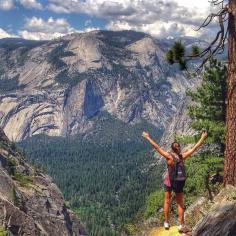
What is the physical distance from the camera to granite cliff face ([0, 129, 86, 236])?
214 feet

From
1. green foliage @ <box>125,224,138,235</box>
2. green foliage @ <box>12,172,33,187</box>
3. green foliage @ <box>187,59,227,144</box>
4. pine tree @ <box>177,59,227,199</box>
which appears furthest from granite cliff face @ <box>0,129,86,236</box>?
green foliage @ <box>187,59,227,144</box>

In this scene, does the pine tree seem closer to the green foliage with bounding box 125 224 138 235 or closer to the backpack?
the green foliage with bounding box 125 224 138 235

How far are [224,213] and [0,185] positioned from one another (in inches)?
2537

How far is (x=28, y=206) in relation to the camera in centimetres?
9494

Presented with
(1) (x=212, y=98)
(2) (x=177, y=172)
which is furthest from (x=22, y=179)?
(2) (x=177, y=172)

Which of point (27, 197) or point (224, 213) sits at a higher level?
point (224, 213)

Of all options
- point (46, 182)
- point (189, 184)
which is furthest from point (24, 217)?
point (46, 182)

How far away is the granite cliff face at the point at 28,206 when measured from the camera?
6531 centimetres

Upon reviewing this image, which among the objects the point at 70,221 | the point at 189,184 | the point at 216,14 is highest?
the point at 216,14

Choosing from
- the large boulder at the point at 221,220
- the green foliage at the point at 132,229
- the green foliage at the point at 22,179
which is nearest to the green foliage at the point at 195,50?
the large boulder at the point at 221,220

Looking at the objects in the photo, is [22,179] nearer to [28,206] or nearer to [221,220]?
[28,206]

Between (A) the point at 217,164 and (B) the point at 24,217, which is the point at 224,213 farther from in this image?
(B) the point at 24,217

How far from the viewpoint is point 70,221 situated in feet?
481

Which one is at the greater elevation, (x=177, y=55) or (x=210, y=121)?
(x=177, y=55)
